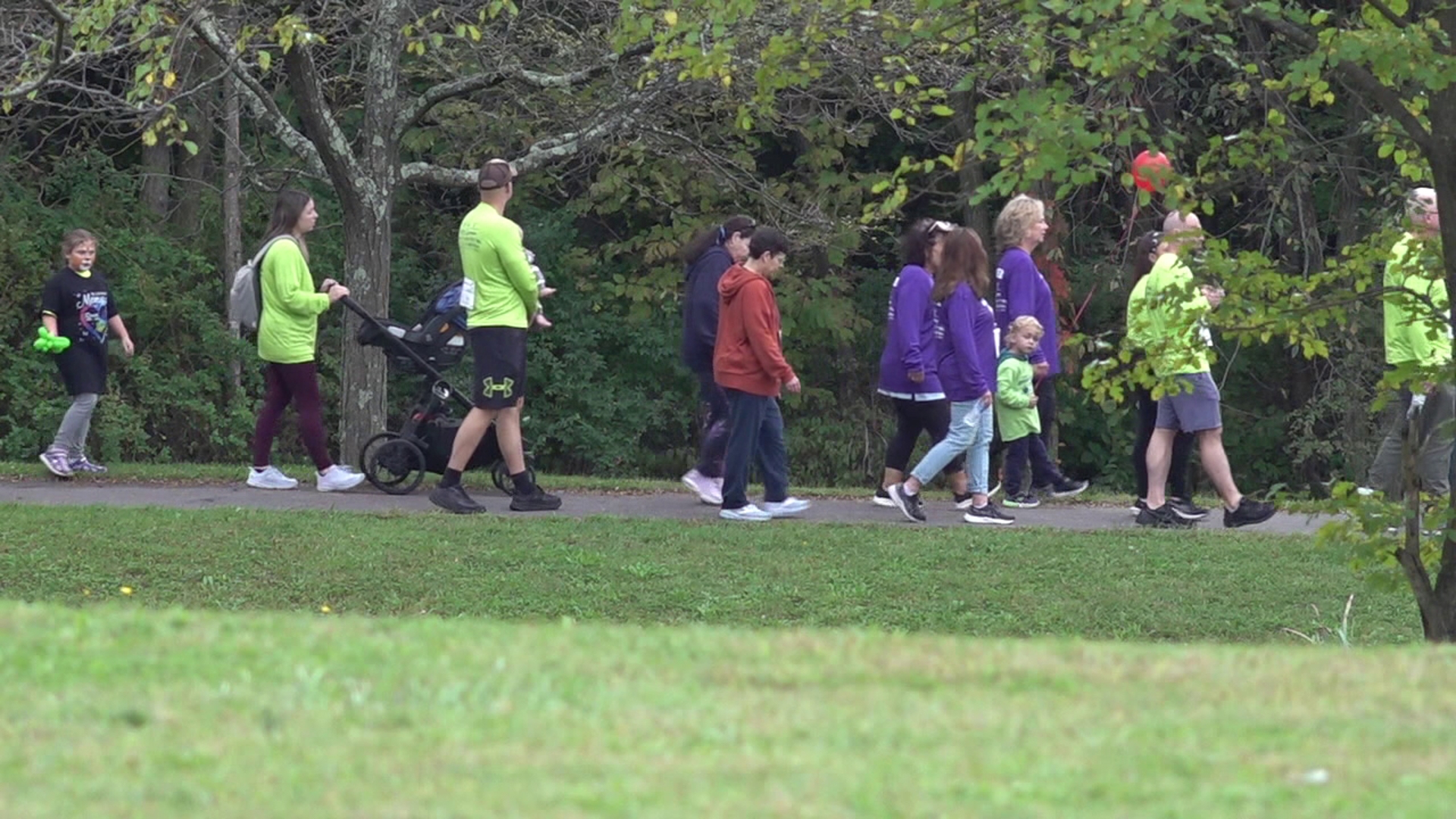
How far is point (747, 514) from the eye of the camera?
12383 mm

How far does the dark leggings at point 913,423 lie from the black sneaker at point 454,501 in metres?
2.57

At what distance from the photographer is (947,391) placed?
Result: 41.2 ft

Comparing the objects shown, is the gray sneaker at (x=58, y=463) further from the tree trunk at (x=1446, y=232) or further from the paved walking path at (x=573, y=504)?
the tree trunk at (x=1446, y=232)

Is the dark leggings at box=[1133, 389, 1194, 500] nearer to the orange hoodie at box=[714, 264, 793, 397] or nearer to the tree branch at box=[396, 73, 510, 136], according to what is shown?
the orange hoodie at box=[714, 264, 793, 397]

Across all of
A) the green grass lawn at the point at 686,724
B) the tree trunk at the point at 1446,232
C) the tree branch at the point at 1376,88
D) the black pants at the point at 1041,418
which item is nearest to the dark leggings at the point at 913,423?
the black pants at the point at 1041,418

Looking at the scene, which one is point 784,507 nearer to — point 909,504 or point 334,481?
point 909,504

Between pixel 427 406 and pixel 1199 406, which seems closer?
pixel 1199 406

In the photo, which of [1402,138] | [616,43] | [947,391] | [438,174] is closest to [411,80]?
[438,174]

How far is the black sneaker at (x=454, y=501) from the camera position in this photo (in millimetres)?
12383

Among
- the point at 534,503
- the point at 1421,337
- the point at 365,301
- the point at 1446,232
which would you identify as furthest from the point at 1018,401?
the point at 365,301

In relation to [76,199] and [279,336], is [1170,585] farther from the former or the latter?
[76,199]

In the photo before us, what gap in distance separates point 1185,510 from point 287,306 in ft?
18.4

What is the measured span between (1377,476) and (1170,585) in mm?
2290

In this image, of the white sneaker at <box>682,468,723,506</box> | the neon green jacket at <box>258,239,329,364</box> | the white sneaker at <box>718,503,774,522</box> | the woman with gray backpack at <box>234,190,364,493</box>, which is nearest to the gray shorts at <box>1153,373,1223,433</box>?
the white sneaker at <box>718,503,774,522</box>
